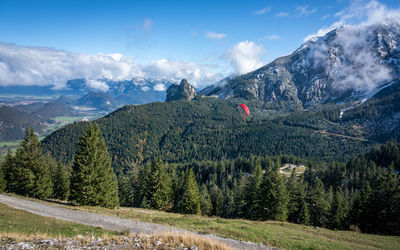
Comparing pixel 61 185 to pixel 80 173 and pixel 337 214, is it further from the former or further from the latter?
pixel 337 214

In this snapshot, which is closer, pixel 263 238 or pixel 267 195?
pixel 263 238

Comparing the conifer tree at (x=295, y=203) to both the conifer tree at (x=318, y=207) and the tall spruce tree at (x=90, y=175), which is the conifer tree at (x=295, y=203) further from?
the tall spruce tree at (x=90, y=175)

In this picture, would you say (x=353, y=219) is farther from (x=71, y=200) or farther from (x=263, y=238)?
(x=71, y=200)

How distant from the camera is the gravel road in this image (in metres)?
19.2

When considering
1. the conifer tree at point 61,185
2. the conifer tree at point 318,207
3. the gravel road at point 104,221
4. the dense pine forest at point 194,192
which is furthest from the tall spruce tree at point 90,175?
the conifer tree at point 318,207

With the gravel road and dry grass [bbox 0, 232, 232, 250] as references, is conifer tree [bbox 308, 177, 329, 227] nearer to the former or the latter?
the gravel road

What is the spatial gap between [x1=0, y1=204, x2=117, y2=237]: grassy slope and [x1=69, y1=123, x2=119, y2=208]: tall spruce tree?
30.6 feet

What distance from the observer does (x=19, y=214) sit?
70.3 ft

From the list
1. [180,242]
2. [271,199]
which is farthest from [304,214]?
[180,242]

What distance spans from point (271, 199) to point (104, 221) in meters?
31.9

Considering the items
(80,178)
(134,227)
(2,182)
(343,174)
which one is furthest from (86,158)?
(343,174)

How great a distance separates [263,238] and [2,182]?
47.3 meters

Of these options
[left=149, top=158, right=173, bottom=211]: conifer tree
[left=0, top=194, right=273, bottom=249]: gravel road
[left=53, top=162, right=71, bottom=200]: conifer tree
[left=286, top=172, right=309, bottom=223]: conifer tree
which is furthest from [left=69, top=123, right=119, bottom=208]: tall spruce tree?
[left=286, top=172, right=309, bottom=223]: conifer tree

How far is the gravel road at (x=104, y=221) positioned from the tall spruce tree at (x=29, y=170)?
1053 cm
